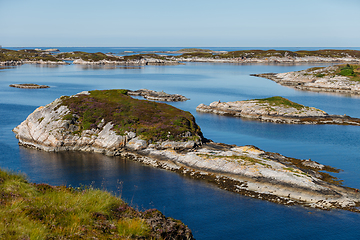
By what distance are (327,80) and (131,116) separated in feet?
394

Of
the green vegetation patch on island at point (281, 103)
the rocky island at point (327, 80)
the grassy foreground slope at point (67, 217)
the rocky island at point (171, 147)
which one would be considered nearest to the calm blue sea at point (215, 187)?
the rocky island at point (171, 147)

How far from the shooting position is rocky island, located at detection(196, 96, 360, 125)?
7744 cm

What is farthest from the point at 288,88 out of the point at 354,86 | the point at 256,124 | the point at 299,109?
the point at 256,124

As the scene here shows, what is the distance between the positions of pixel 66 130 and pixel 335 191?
46.0 m

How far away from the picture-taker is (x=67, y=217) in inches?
533

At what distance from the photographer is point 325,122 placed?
76.1 m

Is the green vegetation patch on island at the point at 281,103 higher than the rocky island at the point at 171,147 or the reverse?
higher

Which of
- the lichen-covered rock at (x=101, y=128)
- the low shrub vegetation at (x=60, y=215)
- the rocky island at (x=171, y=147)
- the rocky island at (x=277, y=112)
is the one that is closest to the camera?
the low shrub vegetation at (x=60, y=215)

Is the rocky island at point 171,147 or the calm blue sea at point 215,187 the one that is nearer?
the calm blue sea at point 215,187

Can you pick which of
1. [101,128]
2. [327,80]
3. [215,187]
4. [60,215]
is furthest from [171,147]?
[327,80]

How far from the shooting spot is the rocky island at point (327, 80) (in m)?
133

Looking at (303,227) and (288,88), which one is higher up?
(288,88)

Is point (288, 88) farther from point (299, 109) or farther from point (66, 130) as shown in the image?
point (66, 130)

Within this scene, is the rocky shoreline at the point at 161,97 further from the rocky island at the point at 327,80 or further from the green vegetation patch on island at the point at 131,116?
the rocky island at the point at 327,80
